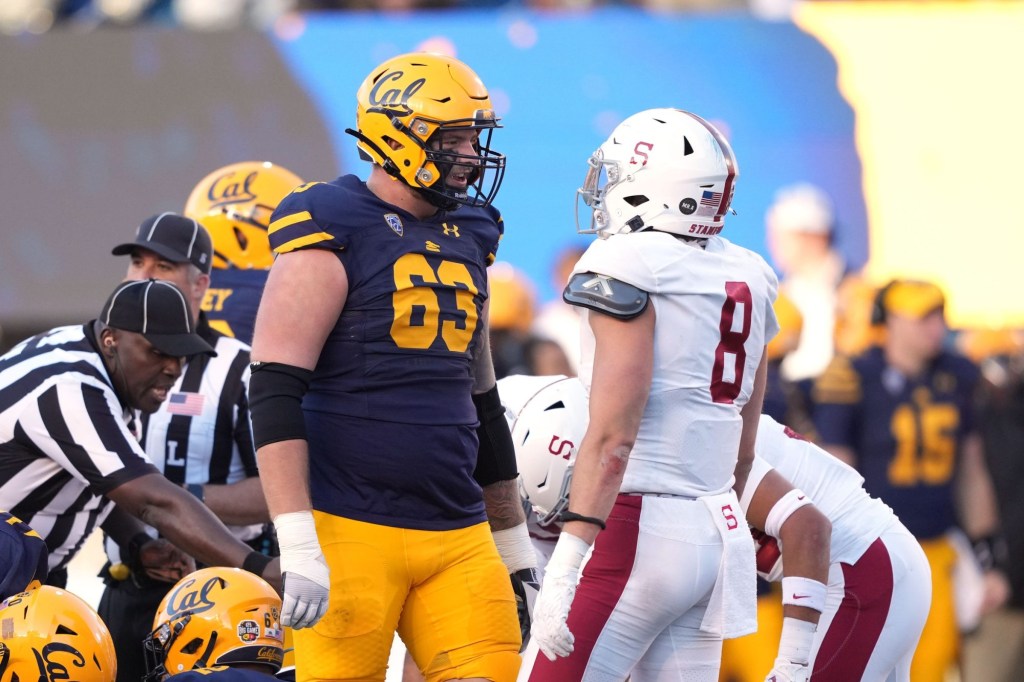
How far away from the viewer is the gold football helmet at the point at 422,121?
3670mm

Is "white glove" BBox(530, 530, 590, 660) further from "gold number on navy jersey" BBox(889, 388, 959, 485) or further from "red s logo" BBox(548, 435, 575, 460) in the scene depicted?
"gold number on navy jersey" BBox(889, 388, 959, 485)

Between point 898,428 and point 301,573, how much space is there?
4.34 metres

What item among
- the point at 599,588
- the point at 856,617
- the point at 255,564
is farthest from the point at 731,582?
the point at 255,564

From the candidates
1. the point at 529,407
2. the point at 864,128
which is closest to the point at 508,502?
the point at 529,407

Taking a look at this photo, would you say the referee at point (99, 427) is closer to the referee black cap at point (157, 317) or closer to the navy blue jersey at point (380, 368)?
the referee black cap at point (157, 317)

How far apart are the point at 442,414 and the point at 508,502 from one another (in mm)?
531

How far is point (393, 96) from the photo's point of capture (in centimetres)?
371

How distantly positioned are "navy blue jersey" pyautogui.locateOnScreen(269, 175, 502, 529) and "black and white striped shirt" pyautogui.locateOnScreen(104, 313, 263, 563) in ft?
4.28

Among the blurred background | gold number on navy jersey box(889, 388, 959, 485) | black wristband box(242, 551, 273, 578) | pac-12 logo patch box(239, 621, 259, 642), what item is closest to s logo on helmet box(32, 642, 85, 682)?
pac-12 logo patch box(239, 621, 259, 642)

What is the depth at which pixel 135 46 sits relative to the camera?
31.3 ft

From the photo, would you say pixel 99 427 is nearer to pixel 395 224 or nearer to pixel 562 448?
pixel 395 224

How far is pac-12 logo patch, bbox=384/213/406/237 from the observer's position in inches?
142

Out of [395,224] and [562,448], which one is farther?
[562,448]

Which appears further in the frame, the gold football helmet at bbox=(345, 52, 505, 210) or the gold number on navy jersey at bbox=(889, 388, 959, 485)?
the gold number on navy jersey at bbox=(889, 388, 959, 485)
